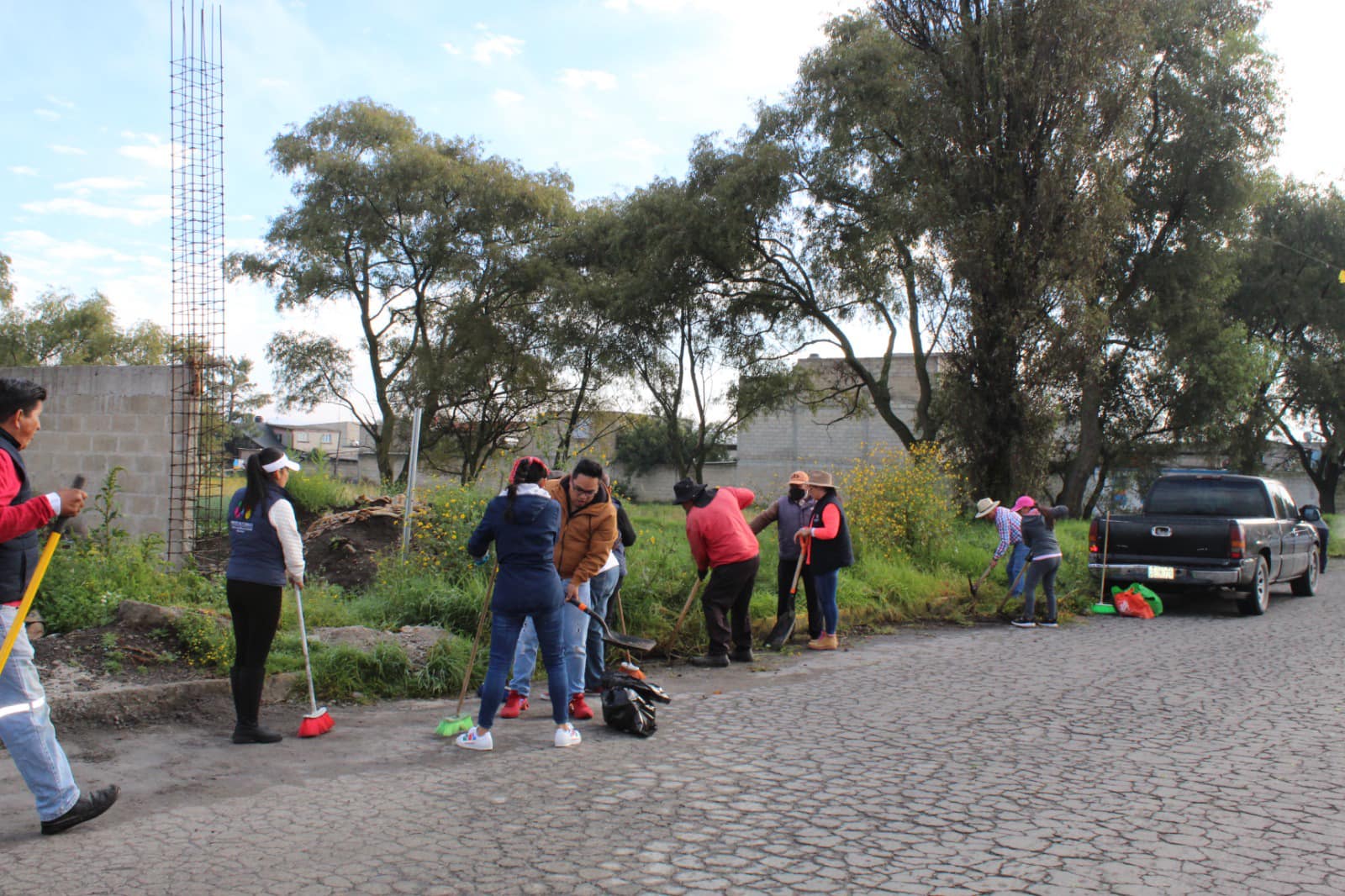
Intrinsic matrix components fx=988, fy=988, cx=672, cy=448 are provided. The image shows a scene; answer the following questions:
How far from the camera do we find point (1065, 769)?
5516 mm

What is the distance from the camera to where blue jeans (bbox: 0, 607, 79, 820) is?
4.34 meters

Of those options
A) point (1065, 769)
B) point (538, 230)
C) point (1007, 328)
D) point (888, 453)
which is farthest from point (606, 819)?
point (538, 230)

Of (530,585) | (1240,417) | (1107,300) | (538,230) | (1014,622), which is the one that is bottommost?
(1014,622)

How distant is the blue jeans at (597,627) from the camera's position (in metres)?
7.66

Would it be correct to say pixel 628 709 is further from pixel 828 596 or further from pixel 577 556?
pixel 828 596

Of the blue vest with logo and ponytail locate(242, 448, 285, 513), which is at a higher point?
ponytail locate(242, 448, 285, 513)

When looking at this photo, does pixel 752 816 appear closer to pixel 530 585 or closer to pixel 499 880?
pixel 499 880

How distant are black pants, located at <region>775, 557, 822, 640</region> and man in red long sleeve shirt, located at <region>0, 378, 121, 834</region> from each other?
6716 mm

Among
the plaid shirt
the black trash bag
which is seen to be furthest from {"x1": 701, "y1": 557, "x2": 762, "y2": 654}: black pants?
the plaid shirt

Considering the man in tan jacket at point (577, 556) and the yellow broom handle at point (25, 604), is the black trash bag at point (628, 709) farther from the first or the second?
the yellow broom handle at point (25, 604)

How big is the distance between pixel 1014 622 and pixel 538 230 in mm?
24840

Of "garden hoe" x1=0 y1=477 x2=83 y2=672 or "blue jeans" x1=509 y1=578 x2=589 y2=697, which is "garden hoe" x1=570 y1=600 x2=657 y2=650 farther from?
"garden hoe" x1=0 y1=477 x2=83 y2=672

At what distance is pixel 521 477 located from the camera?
6.34 m

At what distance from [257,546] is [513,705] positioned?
206cm
